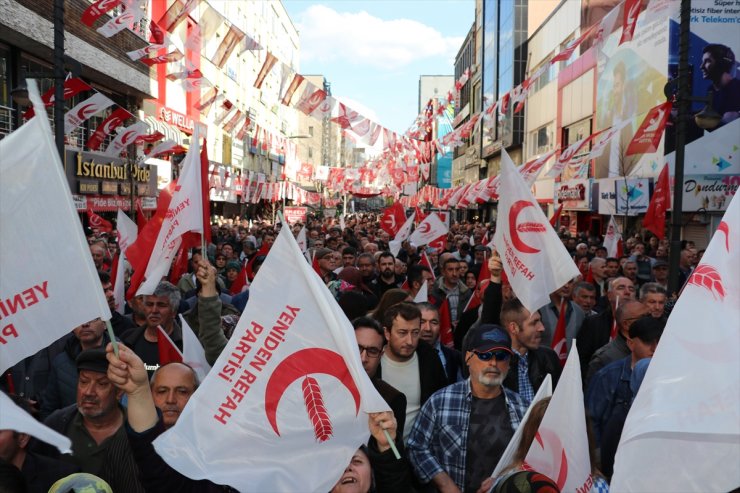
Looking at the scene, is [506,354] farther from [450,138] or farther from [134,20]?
[450,138]

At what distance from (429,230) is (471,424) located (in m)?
9.98

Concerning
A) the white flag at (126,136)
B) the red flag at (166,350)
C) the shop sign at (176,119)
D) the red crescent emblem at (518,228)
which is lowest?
the red flag at (166,350)

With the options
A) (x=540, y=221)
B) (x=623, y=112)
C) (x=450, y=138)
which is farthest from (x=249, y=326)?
(x=623, y=112)

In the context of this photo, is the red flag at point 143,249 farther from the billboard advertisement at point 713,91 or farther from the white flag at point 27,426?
the billboard advertisement at point 713,91

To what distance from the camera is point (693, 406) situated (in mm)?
2314

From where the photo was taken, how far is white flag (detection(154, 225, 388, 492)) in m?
3.14

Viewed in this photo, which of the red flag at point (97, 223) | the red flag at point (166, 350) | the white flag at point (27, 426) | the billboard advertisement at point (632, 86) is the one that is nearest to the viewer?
the white flag at point (27, 426)

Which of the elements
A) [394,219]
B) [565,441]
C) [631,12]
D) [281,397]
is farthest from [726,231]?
[394,219]

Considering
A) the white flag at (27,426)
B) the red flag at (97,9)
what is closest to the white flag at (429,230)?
the red flag at (97,9)

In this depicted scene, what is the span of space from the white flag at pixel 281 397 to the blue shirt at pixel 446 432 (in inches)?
25.1

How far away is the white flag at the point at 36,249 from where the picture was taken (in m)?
2.88

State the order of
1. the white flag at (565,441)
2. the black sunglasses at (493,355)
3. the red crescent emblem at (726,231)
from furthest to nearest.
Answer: the black sunglasses at (493,355) < the white flag at (565,441) < the red crescent emblem at (726,231)

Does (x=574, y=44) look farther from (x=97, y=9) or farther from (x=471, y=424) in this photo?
(x=471, y=424)

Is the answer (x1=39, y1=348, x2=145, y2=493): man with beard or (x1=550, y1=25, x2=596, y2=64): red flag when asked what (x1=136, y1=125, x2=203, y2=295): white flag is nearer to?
(x1=39, y1=348, x2=145, y2=493): man with beard
